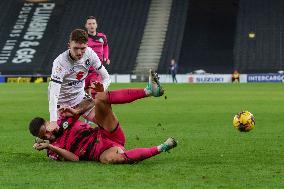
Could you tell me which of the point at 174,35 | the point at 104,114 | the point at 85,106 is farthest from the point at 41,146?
the point at 174,35

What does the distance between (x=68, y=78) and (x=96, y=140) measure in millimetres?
1407

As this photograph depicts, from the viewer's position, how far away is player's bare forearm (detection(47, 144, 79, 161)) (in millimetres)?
9918

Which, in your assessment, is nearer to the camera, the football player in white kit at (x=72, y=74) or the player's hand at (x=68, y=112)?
the football player in white kit at (x=72, y=74)

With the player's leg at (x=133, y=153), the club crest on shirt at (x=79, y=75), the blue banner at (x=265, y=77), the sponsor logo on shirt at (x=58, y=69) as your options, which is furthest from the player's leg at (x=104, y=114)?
the blue banner at (x=265, y=77)

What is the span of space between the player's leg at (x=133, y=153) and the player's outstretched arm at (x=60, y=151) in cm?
44

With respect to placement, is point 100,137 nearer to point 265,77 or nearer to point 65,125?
point 65,125

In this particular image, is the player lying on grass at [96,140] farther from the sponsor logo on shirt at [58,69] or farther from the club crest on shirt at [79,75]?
the club crest on shirt at [79,75]

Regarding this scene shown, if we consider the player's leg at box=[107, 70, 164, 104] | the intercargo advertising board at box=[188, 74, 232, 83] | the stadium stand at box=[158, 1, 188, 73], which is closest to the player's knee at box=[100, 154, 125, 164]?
the player's leg at box=[107, 70, 164, 104]

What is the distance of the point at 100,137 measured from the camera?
1009 cm

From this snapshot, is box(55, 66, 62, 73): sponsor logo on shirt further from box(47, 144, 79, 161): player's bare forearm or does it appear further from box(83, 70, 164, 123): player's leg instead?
box(47, 144, 79, 161): player's bare forearm

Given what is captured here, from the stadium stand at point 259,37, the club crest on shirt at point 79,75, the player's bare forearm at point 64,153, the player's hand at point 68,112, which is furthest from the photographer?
the stadium stand at point 259,37

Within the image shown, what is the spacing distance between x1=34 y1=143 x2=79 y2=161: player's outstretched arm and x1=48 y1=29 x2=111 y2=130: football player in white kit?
28cm

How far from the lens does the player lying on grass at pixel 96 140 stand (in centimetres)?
978

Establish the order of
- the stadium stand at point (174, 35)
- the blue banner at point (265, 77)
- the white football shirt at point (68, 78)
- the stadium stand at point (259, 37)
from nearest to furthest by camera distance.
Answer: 1. the white football shirt at point (68, 78)
2. the blue banner at point (265, 77)
3. the stadium stand at point (259, 37)
4. the stadium stand at point (174, 35)
